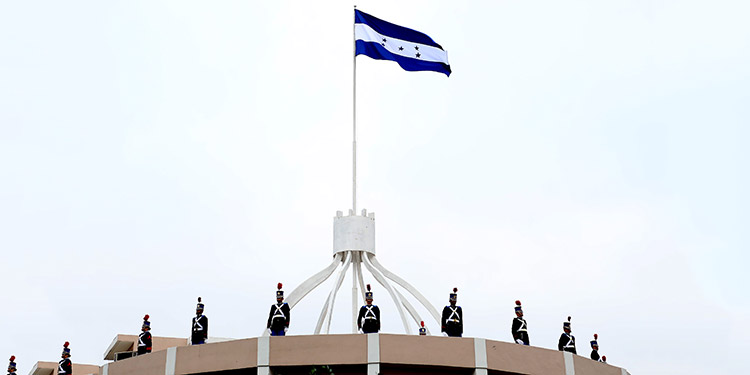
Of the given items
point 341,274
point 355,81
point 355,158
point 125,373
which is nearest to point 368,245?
point 341,274

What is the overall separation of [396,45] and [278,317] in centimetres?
1008

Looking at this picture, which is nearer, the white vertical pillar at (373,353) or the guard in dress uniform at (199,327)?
the white vertical pillar at (373,353)

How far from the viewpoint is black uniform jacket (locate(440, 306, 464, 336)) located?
24.7 metres

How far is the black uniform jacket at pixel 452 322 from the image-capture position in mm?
Answer: 24688

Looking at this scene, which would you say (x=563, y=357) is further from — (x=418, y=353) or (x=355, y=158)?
(x=355, y=158)

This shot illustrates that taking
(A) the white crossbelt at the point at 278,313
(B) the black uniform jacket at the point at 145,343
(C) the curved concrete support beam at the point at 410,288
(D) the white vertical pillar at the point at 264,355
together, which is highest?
(C) the curved concrete support beam at the point at 410,288

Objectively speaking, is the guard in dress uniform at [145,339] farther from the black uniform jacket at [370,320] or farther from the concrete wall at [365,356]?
the black uniform jacket at [370,320]

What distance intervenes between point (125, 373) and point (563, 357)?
10.9 m

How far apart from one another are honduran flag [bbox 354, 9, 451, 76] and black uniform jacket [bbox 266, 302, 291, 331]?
884 centimetres

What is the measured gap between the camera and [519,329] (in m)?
25.2

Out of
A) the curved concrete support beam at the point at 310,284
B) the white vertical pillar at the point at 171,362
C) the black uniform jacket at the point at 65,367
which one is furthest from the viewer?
the curved concrete support beam at the point at 310,284

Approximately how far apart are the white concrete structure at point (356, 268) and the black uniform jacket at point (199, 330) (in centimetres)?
315

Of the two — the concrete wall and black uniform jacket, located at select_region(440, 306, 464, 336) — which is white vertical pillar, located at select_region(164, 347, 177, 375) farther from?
black uniform jacket, located at select_region(440, 306, 464, 336)

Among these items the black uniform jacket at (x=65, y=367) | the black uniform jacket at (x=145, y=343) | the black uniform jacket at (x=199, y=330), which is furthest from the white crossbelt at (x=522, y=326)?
the black uniform jacket at (x=65, y=367)
